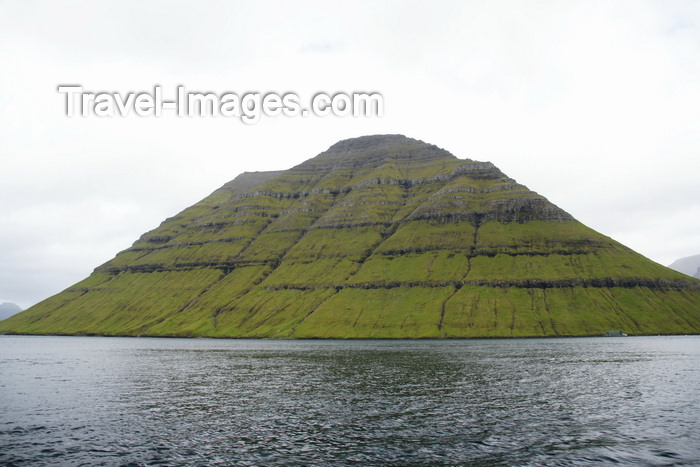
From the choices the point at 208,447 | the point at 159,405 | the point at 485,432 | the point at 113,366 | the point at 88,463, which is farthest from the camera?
the point at 113,366

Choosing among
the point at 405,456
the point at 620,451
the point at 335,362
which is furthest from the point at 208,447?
the point at 335,362

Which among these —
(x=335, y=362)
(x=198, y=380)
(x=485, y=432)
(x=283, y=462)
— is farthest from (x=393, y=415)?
(x=335, y=362)

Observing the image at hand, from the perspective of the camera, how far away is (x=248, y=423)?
2105 inches

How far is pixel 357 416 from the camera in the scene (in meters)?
55.7

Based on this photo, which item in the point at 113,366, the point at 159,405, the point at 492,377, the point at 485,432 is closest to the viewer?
the point at 485,432

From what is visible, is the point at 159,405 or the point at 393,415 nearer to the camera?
the point at 393,415

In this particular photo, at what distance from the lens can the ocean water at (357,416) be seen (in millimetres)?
40594

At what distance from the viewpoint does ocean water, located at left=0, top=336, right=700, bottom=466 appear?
40594 mm

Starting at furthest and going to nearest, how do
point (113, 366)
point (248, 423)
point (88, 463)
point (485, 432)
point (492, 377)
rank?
point (113, 366), point (492, 377), point (248, 423), point (485, 432), point (88, 463)

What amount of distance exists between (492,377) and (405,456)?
2077 inches

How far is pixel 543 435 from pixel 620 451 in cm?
724

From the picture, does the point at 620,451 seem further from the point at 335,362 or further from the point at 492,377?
the point at 335,362

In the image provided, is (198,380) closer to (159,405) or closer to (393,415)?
(159,405)

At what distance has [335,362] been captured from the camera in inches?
4702
